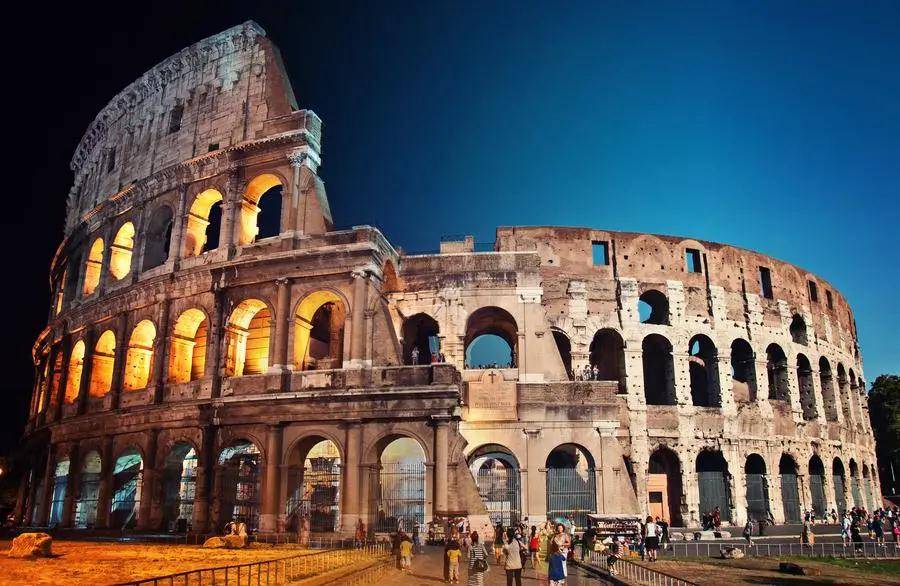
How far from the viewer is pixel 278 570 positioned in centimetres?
1130

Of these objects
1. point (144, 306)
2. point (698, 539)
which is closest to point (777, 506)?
point (698, 539)

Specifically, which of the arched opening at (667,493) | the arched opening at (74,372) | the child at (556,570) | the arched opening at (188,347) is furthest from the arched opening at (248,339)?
the arched opening at (667,493)

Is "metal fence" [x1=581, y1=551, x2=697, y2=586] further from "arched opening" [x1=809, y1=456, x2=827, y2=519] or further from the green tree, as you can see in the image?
the green tree

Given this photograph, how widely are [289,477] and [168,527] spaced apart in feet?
15.8

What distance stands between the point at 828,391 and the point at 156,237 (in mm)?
29886

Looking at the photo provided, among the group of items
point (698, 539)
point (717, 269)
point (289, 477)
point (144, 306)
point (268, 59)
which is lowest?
point (698, 539)

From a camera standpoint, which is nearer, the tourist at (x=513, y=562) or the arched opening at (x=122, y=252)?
the tourist at (x=513, y=562)

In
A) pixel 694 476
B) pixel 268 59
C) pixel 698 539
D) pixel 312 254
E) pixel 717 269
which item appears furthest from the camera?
pixel 717 269

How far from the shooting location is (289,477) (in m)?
20.3

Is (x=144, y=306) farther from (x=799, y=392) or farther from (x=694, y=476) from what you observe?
(x=799, y=392)

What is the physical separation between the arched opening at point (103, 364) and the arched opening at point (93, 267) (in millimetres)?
2731

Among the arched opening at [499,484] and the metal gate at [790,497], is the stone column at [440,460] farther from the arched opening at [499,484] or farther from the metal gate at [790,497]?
the metal gate at [790,497]

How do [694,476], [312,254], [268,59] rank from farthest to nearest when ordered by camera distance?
[694,476], [268,59], [312,254]

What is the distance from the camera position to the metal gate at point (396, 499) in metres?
19.7
